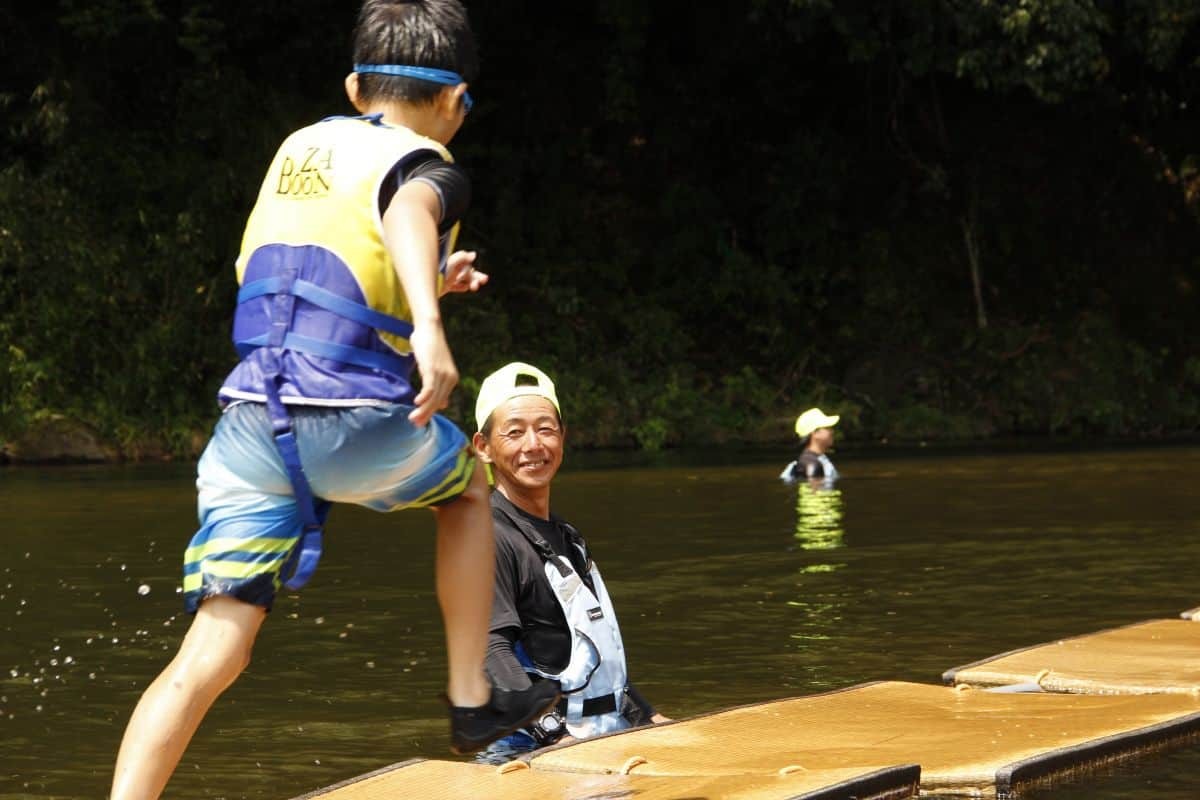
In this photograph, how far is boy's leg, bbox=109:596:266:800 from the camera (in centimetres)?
362

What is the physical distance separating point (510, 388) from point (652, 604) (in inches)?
180

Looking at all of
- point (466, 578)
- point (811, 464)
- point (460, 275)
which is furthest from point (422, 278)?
point (811, 464)

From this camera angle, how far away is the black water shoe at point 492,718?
4.01m

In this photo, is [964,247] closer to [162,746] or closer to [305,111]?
[305,111]

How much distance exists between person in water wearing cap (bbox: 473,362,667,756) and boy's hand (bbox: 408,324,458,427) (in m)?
1.40

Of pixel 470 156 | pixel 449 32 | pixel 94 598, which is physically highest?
pixel 470 156

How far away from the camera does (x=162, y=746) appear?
3.64 m

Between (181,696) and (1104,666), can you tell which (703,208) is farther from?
(181,696)

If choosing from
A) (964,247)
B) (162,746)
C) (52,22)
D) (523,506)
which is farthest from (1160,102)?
(162,746)

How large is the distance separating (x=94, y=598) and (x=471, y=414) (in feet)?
44.6

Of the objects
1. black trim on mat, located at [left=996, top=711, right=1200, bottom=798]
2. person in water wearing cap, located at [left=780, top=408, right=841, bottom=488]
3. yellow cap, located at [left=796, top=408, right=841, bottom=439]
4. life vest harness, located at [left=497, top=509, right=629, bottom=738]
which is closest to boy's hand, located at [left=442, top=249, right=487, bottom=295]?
life vest harness, located at [left=497, top=509, right=629, bottom=738]

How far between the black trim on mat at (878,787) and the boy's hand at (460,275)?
1453 millimetres

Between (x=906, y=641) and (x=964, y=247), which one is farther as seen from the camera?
(x=964, y=247)

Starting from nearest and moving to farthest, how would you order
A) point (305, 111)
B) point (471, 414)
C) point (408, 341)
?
point (408, 341)
point (471, 414)
point (305, 111)
